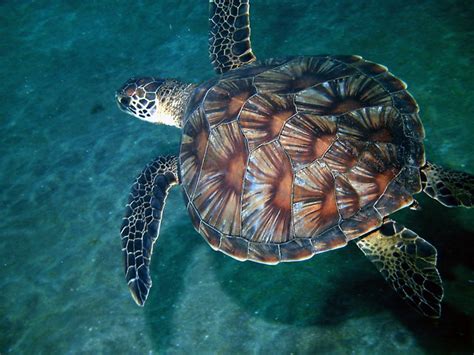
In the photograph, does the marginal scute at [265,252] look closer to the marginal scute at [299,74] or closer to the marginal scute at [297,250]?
the marginal scute at [297,250]

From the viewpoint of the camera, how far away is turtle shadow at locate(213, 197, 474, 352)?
2.29 metres

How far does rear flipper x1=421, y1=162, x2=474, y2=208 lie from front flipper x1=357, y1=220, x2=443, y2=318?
0.36 metres

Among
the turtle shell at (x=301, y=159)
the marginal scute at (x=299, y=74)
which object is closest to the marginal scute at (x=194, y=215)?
the turtle shell at (x=301, y=159)

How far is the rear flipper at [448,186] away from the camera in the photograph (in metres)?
2.37

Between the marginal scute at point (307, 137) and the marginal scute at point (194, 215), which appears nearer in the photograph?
the marginal scute at point (307, 137)

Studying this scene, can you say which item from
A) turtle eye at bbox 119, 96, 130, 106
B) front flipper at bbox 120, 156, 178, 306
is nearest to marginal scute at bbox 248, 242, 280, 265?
front flipper at bbox 120, 156, 178, 306

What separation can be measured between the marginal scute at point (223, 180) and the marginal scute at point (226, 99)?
10 cm

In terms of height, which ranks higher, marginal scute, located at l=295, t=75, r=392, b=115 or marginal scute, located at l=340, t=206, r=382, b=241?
marginal scute, located at l=295, t=75, r=392, b=115

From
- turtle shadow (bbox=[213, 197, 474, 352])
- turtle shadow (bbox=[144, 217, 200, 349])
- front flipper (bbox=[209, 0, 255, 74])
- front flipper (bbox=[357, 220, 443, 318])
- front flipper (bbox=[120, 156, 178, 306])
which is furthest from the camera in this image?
front flipper (bbox=[209, 0, 255, 74])

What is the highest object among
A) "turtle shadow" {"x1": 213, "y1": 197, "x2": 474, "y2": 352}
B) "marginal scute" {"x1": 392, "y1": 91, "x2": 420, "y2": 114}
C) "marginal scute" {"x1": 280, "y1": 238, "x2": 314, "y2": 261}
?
"marginal scute" {"x1": 392, "y1": 91, "x2": 420, "y2": 114}

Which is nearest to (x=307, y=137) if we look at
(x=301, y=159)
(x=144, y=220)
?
(x=301, y=159)

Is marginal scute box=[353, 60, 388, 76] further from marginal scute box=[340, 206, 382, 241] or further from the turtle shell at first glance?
marginal scute box=[340, 206, 382, 241]

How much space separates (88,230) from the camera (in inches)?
166

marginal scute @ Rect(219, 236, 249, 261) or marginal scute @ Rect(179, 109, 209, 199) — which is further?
marginal scute @ Rect(179, 109, 209, 199)
